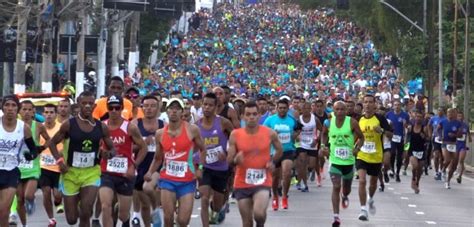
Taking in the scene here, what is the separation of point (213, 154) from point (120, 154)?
155 cm

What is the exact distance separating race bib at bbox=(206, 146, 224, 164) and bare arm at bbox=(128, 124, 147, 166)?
1.28m

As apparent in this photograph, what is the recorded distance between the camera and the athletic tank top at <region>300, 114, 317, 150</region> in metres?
26.8

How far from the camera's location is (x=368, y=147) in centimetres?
2222

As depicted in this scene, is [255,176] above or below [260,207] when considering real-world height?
above

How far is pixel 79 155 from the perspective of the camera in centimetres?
1675

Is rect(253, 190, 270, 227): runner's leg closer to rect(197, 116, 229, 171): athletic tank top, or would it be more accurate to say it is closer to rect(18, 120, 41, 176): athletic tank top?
rect(197, 116, 229, 171): athletic tank top

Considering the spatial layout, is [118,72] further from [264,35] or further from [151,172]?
[264,35]

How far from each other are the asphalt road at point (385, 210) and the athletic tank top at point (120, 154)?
353 centimetres

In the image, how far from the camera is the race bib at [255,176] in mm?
16734

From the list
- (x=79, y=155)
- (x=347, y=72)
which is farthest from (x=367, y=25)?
(x=79, y=155)

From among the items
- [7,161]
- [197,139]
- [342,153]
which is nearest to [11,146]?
[7,161]

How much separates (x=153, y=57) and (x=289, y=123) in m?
64.8

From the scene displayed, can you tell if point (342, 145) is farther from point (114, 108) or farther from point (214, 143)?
point (114, 108)

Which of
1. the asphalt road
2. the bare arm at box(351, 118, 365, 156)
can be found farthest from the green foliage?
the bare arm at box(351, 118, 365, 156)
